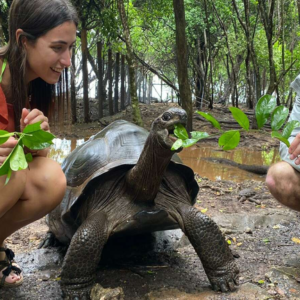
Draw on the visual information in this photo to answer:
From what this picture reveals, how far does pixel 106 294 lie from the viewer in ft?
5.53

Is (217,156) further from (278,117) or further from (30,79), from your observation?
(278,117)

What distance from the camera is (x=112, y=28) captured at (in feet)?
28.4

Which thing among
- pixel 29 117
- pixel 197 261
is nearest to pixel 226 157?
pixel 197 261

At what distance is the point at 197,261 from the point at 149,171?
2.30 ft

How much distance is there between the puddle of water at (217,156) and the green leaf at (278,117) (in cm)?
350

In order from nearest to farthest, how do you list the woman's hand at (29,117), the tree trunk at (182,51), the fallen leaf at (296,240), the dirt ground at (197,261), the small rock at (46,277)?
the woman's hand at (29,117)
the dirt ground at (197,261)
the small rock at (46,277)
the fallen leaf at (296,240)
the tree trunk at (182,51)

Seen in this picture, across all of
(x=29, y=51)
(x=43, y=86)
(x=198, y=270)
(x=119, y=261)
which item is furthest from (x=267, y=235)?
(x=29, y=51)

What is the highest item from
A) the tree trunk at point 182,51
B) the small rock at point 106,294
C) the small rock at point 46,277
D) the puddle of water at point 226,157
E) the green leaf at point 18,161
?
the tree trunk at point 182,51

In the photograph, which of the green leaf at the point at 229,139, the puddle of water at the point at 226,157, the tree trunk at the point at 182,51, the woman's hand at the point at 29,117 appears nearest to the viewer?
the green leaf at the point at 229,139

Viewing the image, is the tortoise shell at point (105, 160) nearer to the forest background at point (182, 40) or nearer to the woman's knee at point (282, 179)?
A: the woman's knee at point (282, 179)

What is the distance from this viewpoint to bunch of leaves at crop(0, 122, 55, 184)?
123 cm

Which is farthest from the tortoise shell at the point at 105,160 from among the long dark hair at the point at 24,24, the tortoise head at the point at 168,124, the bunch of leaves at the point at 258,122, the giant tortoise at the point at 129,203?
the bunch of leaves at the point at 258,122

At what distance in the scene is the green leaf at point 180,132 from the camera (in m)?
1.47

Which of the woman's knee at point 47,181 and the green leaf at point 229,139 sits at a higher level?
the green leaf at point 229,139
